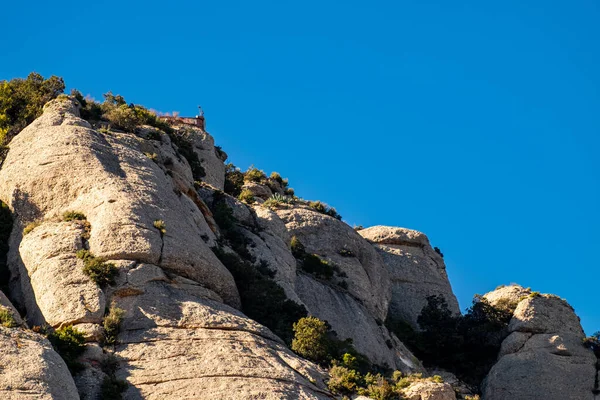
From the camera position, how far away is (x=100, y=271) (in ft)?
127

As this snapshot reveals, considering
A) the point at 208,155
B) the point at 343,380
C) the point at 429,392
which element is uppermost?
the point at 208,155

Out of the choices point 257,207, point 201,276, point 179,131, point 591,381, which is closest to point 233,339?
point 201,276

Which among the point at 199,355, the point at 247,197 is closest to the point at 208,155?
the point at 247,197

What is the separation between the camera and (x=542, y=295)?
200 ft

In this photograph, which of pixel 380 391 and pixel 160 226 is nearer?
pixel 380 391

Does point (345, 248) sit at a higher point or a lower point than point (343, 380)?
higher

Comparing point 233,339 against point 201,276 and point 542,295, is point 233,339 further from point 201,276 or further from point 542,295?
point 542,295

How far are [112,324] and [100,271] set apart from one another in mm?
2635

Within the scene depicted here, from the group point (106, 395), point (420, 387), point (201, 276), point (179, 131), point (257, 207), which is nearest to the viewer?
point (106, 395)

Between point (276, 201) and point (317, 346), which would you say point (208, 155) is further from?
point (317, 346)

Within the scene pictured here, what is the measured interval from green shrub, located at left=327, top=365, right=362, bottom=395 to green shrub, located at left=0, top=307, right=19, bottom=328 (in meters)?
11.2

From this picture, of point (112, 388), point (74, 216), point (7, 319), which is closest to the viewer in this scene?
point (7, 319)

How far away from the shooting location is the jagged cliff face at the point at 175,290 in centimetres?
3488

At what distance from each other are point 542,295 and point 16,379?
38.1 m
